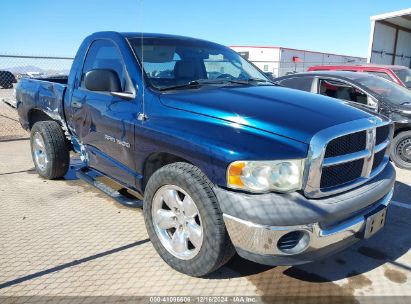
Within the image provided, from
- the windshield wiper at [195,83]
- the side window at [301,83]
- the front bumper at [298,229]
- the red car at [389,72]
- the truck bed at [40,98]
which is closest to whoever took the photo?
the front bumper at [298,229]

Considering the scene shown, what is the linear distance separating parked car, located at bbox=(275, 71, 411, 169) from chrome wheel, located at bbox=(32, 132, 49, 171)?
351 cm

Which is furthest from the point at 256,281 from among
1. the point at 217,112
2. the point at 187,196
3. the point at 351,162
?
the point at 217,112

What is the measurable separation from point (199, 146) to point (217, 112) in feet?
0.99

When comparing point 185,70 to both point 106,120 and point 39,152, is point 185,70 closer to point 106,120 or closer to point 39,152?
point 106,120

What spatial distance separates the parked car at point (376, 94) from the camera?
6203 millimetres

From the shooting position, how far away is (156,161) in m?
3.19

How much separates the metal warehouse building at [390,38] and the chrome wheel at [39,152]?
17.0 metres

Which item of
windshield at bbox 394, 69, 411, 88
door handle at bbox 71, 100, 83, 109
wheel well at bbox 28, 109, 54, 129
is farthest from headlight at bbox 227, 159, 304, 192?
windshield at bbox 394, 69, 411, 88

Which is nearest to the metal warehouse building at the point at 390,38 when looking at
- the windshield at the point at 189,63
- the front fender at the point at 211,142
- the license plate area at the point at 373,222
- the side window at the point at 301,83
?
the side window at the point at 301,83

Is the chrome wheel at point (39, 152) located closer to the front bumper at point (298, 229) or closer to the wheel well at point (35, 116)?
the wheel well at point (35, 116)

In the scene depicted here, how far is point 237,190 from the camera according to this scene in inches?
95.2

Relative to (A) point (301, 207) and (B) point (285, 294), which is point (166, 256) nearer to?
(B) point (285, 294)

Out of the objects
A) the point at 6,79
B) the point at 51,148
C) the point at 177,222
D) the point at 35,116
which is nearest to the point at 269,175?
the point at 177,222

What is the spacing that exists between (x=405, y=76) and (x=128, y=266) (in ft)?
30.9
